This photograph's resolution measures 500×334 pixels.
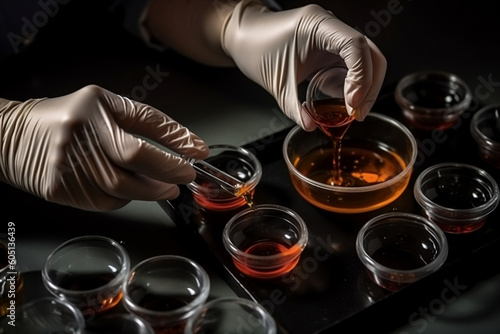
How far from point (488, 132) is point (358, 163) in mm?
356

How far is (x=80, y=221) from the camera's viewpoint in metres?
1.79

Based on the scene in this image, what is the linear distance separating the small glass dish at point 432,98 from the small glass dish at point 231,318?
2.49 feet

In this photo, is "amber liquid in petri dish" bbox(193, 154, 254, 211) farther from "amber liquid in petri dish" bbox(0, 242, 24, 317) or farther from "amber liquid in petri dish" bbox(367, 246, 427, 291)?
"amber liquid in petri dish" bbox(0, 242, 24, 317)

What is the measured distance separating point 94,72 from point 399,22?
3.01 feet

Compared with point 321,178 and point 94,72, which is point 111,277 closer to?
point 321,178

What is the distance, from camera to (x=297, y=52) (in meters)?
1.84

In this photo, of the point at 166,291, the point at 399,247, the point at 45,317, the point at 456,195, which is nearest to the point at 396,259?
the point at 399,247

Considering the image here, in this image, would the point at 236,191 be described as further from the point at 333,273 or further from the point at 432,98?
the point at 432,98

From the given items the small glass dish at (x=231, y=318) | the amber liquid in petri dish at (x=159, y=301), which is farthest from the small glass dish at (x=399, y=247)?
the amber liquid in petri dish at (x=159, y=301)

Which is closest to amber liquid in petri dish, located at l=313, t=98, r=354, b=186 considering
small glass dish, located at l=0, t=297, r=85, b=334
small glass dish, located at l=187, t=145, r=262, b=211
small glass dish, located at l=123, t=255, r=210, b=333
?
small glass dish, located at l=187, t=145, r=262, b=211

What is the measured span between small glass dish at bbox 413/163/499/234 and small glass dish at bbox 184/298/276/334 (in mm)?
468

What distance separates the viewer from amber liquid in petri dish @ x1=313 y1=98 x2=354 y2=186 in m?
1.77

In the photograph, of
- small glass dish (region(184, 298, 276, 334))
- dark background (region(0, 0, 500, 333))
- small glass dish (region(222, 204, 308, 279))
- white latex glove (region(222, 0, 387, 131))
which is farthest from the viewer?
dark background (region(0, 0, 500, 333))

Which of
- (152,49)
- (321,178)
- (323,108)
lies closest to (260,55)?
(323,108)
